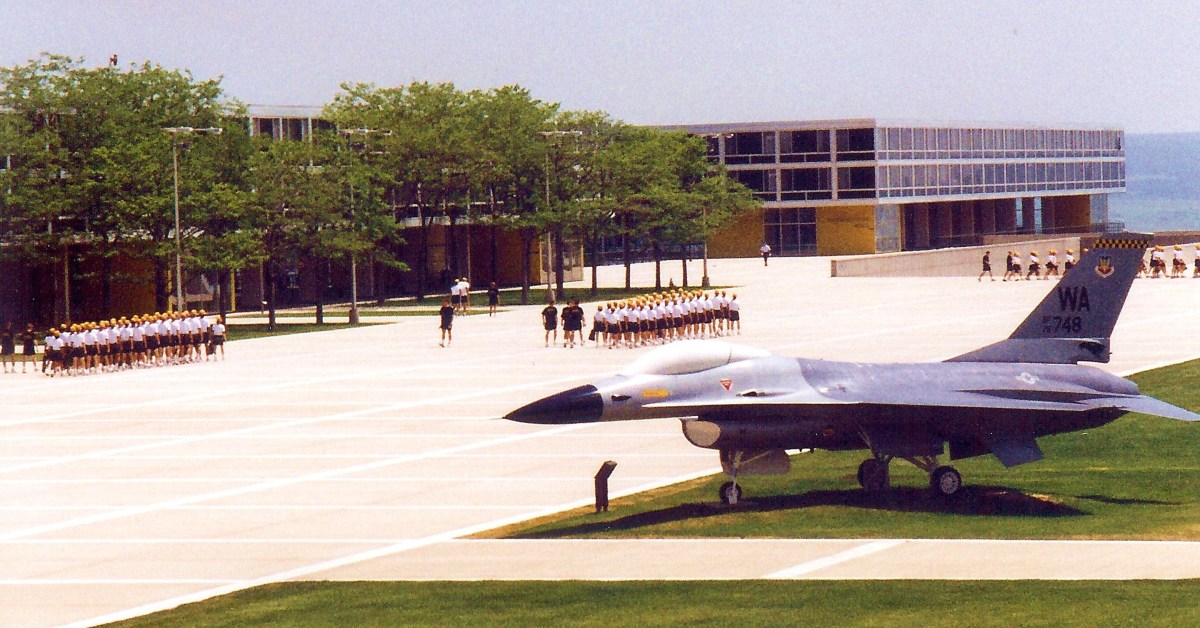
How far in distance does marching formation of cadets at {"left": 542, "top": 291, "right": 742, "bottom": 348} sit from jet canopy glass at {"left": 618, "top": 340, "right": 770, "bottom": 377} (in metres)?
33.9

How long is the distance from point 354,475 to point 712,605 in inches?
Answer: 538

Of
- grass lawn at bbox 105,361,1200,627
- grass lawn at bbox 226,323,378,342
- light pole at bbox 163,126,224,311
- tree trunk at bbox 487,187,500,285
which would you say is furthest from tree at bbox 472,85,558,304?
grass lawn at bbox 105,361,1200,627

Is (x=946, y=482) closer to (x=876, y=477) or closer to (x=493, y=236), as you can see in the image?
(x=876, y=477)

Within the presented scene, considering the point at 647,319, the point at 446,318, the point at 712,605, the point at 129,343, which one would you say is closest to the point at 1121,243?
the point at 712,605

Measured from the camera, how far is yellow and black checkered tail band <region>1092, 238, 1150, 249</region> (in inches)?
1241

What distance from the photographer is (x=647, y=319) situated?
6294 centimetres

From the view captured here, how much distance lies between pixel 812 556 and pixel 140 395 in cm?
3019

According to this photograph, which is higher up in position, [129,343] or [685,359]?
[685,359]

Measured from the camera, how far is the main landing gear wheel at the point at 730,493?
2842 centimetres

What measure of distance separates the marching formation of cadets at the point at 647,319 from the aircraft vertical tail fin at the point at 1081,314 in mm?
31878

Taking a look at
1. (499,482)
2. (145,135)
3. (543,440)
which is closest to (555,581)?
(499,482)

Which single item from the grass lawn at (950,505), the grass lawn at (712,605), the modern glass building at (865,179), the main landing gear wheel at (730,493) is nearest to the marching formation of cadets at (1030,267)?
the modern glass building at (865,179)

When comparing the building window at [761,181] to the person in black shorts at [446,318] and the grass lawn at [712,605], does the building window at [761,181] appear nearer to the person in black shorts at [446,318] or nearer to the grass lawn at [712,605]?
the person in black shorts at [446,318]

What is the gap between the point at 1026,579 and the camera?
2208 cm
